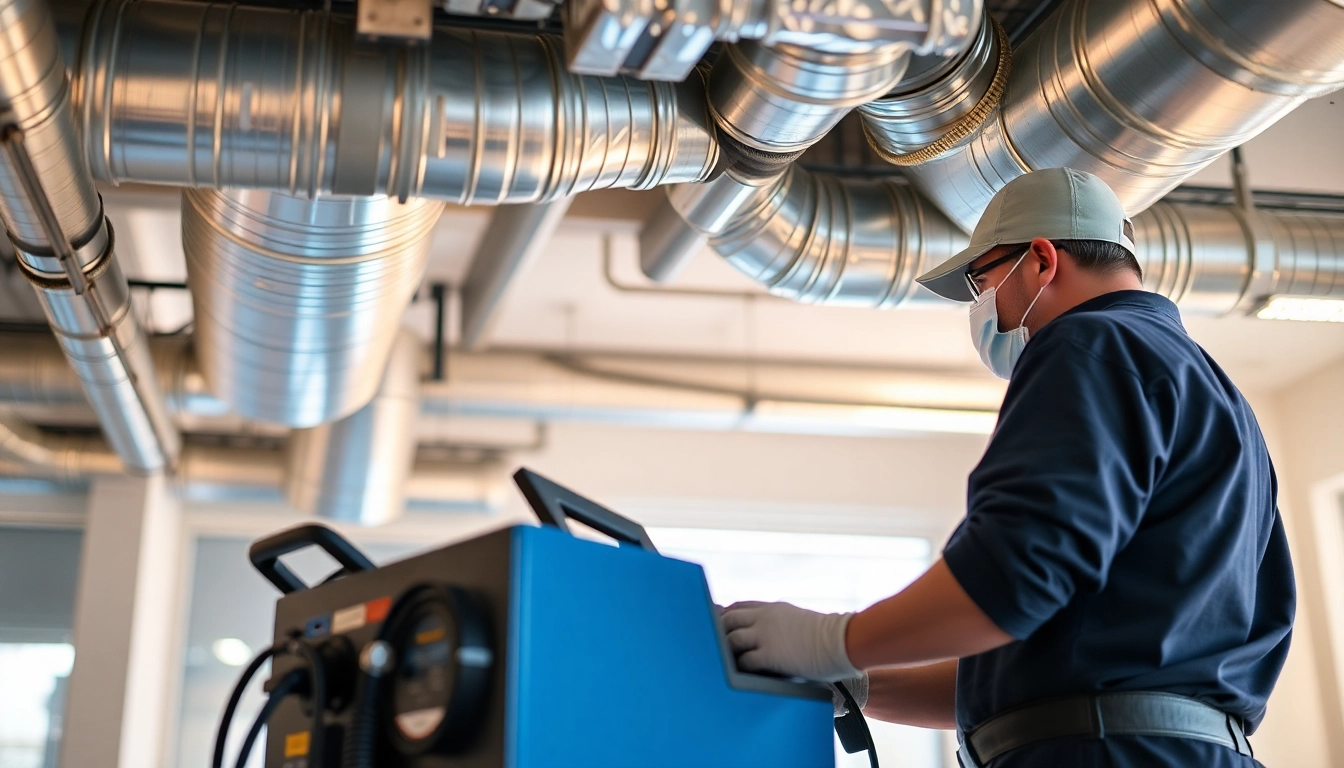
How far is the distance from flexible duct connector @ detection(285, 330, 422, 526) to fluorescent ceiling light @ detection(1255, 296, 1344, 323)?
2.56 m

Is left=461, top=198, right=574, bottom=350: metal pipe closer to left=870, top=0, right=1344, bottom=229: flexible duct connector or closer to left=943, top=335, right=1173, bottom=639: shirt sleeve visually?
left=870, top=0, right=1344, bottom=229: flexible duct connector

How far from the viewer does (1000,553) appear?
1.04 m

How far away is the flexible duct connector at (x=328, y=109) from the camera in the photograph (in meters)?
1.95

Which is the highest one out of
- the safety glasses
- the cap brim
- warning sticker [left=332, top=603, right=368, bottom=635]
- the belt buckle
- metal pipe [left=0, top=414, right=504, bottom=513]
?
metal pipe [left=0, top=414, right=504, bottom=513]

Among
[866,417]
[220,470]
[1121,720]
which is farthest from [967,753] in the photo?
[220,470]

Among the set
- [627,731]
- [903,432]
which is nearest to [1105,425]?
[627,731]

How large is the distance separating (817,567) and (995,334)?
161 inches

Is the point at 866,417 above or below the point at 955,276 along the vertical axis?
above

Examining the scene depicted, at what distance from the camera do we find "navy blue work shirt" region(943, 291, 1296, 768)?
1052mm

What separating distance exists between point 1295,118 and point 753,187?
180cm

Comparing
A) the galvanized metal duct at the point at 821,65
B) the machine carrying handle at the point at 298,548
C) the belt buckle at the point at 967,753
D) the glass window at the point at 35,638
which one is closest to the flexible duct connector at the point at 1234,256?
the galvanized metal duct at the point at 821,65

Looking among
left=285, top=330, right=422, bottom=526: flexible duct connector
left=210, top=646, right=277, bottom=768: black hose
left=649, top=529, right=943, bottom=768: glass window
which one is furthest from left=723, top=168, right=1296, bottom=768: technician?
left=649, top=529, right=943, bottom=768: glass window

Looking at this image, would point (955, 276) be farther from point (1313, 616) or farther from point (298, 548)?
point (1313, 616)

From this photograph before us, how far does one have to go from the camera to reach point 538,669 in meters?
0.95
